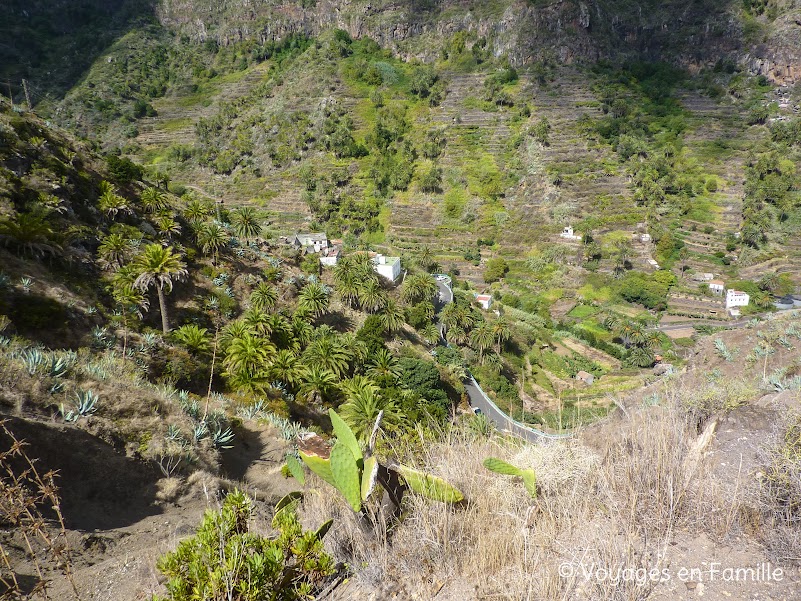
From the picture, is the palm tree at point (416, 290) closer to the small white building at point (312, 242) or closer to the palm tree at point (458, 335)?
the palm tree at point (458, 335)

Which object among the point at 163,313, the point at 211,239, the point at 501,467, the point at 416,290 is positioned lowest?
the point at 416,290

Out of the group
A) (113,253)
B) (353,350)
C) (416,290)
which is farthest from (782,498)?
(416,290)

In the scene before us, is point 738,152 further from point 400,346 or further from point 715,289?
point 400,346

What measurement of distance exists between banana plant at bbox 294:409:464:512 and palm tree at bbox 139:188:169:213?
2949cm

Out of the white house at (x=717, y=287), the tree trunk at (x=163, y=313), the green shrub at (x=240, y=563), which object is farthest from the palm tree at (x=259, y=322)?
the white house at (x=717, y=287)

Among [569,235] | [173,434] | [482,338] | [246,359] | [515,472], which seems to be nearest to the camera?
[515,472]

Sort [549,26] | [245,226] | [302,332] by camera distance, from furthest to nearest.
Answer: [549,26], [245,226], [302,332]

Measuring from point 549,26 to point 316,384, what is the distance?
128m

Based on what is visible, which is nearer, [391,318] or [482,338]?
[391,318]

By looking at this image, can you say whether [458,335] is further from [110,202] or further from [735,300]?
[735,300]

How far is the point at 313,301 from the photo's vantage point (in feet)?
97.0

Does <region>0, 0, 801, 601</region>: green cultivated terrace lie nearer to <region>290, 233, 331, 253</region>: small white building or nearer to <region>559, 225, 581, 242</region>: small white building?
<region>290, 233, 331, 253</region>: small white building

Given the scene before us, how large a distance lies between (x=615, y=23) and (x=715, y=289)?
4130 inches

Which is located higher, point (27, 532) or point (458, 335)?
point (27, 532)
